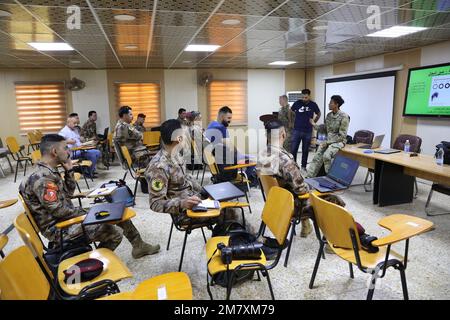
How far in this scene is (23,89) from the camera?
787 cm

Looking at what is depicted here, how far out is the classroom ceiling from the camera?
10.0 ft

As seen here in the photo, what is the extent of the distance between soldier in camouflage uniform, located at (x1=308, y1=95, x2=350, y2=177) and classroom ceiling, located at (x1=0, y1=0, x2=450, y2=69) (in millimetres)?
1091

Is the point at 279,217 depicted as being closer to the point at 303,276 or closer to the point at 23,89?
the point at 303,276

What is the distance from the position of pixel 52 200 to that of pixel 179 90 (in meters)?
6.69

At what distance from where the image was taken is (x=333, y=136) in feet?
17.1

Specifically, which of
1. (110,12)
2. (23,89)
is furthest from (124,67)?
(110,12)

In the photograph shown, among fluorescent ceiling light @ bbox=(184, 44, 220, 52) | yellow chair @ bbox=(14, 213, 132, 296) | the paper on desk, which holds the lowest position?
yellow chair @ bbox=(14, 213, 132, 296)

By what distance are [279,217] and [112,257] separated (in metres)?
1.17

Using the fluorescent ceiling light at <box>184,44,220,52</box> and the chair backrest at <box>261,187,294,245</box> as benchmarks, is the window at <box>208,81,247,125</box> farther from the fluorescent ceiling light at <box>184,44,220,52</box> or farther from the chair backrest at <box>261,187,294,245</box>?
the chair backrest at <box>261,187,294,245</box>

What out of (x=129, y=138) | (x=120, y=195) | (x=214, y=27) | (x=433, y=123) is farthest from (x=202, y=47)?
(x=433, y=123)

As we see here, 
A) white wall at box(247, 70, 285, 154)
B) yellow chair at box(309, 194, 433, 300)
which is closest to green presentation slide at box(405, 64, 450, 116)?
white wall at box(247, 70, 285, 154)

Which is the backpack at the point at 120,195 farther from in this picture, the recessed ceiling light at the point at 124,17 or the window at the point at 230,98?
the window at the point at 230,98

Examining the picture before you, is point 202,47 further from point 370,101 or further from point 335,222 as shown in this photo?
point 335,222

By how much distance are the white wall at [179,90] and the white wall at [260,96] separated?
5.34 feet
